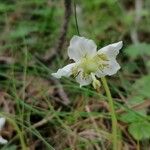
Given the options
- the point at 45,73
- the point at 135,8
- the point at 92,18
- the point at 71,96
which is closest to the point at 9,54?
the point at 45,73

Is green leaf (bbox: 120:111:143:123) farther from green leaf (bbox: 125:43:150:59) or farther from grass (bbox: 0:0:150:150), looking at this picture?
green leaf (bbox: 125:43:150:59)

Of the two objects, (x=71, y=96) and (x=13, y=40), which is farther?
(x=13, y=40)

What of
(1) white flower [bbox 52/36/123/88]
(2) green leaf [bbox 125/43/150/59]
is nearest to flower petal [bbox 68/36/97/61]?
(1) white flower [bbox 52/36/123/88]

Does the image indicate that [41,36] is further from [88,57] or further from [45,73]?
[88,57]

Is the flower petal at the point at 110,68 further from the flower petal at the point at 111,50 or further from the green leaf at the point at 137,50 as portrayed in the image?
the green leaf at the point at 137,50

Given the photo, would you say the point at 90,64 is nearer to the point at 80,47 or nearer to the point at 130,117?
the point at 80,47

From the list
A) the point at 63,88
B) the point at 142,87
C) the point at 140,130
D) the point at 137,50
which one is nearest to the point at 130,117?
the point at 140,130
